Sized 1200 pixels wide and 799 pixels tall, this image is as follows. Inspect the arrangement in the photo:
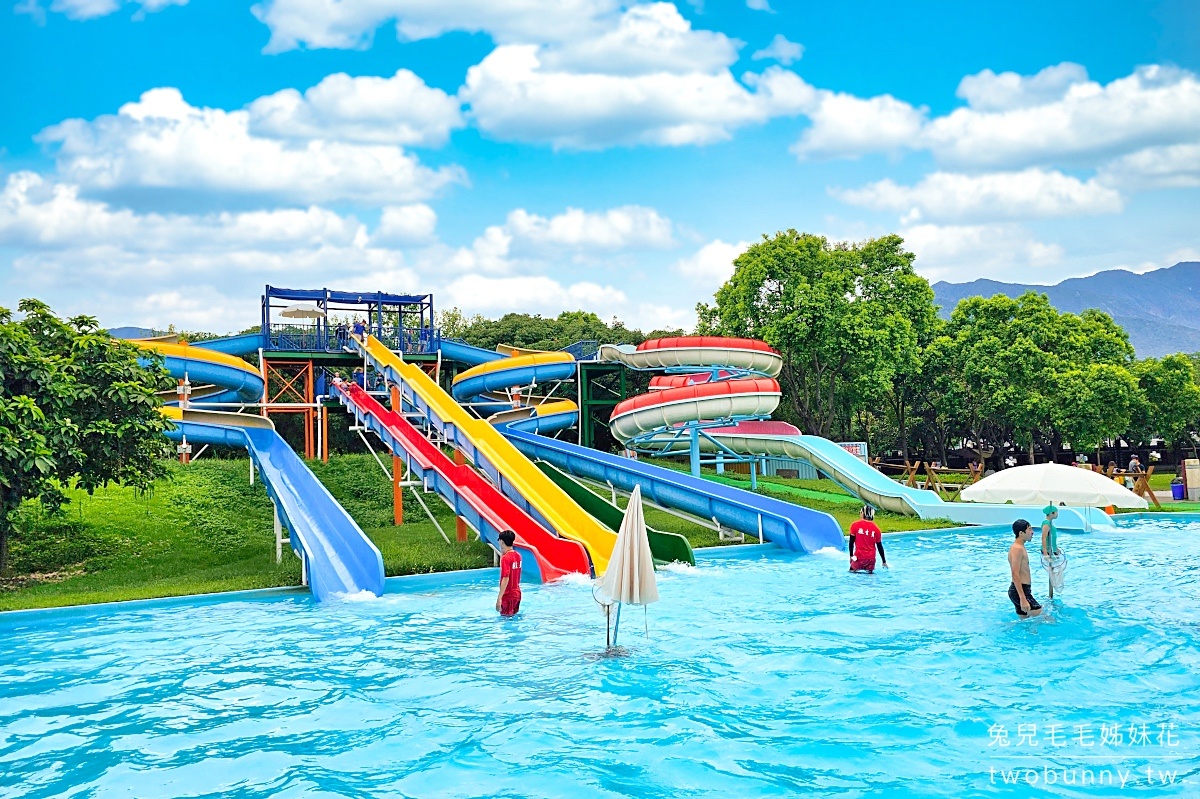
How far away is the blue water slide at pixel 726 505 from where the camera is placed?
20203 mm

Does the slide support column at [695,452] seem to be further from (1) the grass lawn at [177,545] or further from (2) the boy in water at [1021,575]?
(2) the boy in water at [1021,575]

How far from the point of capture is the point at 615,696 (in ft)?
31.1

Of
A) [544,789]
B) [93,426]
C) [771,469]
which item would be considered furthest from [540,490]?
[771,469]

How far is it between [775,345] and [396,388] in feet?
60.5

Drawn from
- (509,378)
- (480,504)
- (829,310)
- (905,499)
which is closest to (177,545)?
(480,504)

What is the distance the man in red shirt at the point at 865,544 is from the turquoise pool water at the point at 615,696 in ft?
4.49

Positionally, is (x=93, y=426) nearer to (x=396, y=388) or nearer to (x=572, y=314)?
(x=396, y=388)

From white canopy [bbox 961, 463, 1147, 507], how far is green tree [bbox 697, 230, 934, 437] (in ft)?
67.8

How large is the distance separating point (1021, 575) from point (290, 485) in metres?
14.0

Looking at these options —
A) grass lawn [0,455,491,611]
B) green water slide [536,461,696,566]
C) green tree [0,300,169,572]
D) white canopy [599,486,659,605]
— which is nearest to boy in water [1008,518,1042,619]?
white canopy [599,486,659,605]

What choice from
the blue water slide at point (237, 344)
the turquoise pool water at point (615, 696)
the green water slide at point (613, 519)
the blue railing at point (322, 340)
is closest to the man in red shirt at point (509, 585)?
the turquoise pool water at point (615, 696)

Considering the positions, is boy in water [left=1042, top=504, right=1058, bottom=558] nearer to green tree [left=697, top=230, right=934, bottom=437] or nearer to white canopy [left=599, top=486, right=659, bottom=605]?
white canopy [left=599, top=486, right=659, bottom=605]

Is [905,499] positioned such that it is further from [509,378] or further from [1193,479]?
[509,378]

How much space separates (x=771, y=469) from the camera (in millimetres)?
39094
